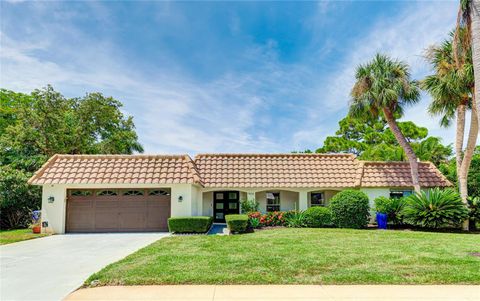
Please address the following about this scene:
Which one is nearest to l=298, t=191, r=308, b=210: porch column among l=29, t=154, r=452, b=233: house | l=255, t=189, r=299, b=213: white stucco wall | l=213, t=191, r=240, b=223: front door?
l=29, t=154, r=452, b=233: house

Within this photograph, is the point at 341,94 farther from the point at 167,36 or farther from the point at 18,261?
the point at 18,261

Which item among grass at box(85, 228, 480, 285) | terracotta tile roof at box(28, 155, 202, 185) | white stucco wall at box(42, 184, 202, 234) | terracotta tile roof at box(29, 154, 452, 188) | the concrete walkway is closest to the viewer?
the concrete walkway

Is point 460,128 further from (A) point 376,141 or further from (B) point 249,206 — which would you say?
(A) point 376,141

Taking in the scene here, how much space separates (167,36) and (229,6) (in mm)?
3787

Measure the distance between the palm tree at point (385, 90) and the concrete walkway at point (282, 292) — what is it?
1391 cm

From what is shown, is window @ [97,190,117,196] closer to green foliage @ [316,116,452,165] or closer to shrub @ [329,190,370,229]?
shrub @ [329,190,370,229]

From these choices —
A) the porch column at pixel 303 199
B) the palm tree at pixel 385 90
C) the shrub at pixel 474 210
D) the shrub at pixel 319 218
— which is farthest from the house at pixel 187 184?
the palm tree at pixel 385 90

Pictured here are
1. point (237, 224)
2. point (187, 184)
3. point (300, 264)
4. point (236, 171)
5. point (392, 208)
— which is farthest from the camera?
point (236, 171)

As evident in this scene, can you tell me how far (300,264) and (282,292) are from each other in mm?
2193

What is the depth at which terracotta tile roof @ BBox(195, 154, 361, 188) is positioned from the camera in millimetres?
19844

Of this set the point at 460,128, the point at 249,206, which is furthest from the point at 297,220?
the point at 460,128

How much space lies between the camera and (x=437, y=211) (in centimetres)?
1576

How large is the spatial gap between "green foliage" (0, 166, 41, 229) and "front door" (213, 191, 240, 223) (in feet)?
37.5

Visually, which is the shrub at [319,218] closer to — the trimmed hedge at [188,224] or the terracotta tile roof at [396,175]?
the terracotta tile roof at [396,175]
